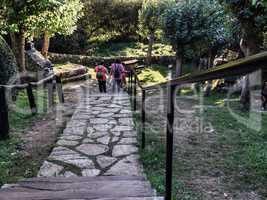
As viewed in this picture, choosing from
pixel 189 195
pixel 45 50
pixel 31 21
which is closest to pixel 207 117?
pixel 189 195

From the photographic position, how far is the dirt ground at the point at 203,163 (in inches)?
176

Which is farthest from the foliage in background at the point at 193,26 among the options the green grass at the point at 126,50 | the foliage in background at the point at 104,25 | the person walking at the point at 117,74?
the foliage in background at the point at 104,25

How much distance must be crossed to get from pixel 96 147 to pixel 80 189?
2714mm

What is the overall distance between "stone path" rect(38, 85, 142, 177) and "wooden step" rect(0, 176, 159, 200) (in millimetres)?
886

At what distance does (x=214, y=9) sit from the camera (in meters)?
12.6

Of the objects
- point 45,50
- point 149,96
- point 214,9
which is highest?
point 214,9

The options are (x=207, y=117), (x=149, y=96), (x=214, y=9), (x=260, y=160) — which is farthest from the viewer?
(x=149, y=96)

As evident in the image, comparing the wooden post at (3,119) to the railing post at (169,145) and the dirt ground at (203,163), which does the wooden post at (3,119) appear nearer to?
the dirt ground at (203,163)

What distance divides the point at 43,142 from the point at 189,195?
337 cm

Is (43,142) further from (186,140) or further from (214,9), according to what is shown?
(214,9)

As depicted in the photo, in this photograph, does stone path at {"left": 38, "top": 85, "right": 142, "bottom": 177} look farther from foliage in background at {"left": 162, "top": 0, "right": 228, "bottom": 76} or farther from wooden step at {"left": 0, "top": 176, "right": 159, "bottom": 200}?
foliage in background at {"left": 162, "top": 0, "right": 228, "bottom": 76}

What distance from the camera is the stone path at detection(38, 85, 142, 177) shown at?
5184 mm

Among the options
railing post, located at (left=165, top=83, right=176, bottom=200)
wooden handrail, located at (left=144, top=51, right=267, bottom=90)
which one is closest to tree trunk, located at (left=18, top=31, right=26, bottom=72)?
railing post, located at (left=165, top=83, right=176, bottom=200)

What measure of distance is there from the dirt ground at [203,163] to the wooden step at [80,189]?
74 centimetres
